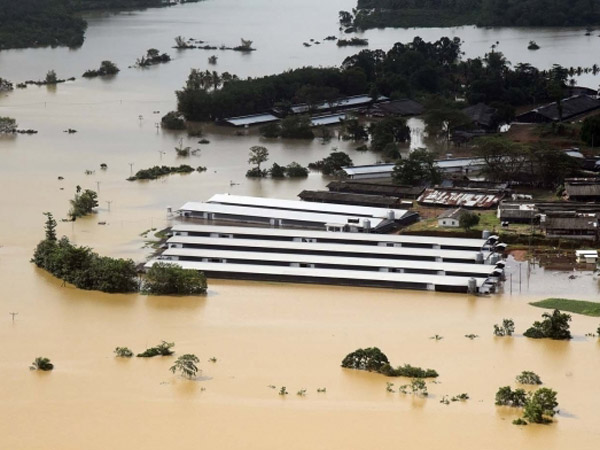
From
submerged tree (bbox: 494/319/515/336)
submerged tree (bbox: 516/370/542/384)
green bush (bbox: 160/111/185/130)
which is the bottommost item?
submerged tree (bbox: 516/370/542/384)

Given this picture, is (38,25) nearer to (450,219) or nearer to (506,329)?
(450,219)

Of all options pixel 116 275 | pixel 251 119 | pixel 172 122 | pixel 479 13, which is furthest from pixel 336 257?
pixel 479 13

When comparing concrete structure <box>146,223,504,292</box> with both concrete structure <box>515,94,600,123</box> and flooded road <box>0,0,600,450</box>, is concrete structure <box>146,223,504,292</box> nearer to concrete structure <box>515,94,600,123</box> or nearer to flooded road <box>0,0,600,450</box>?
flooded road <box>0,0,600,450</box>

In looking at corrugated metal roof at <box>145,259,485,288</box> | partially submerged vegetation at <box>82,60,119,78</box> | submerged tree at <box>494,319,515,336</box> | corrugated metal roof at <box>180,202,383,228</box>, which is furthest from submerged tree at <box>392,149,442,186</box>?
partially submerged vegetation at <box>82,60,119,78</box>

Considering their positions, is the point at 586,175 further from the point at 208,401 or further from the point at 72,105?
the point at 72,105

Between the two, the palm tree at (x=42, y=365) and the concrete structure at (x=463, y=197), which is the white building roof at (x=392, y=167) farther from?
the palm tree at (x=42, y=365)

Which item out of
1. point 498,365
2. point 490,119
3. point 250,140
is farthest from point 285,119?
point 498,365
